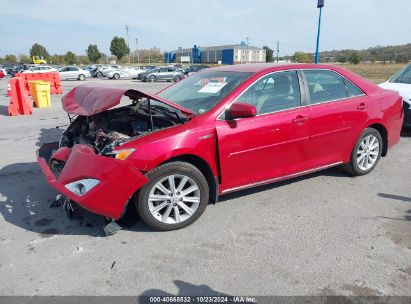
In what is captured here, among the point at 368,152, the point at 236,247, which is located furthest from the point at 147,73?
the point at 236,247

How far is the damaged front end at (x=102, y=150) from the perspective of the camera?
3.08 m

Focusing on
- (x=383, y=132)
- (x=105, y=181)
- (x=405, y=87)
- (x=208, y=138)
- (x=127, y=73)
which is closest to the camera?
(x=105, y=181)

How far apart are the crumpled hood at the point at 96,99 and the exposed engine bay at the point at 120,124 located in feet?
0.54

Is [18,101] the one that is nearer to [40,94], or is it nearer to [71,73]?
[40,94]

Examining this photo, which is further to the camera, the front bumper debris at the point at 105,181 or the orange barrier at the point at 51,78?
the orange barrier at the point at 51,78

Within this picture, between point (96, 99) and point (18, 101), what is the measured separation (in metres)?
8.95

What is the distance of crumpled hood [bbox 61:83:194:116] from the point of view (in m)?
3.48

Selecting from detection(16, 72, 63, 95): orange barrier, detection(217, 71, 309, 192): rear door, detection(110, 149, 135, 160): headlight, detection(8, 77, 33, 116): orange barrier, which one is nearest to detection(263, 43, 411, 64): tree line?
detection(16, 72, 63, 95): orange barrier

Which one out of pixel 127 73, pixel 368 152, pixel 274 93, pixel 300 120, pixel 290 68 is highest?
pixel 290 68

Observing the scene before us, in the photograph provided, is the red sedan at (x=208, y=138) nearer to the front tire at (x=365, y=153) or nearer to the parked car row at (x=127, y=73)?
the front tire at (x=365, y=153)

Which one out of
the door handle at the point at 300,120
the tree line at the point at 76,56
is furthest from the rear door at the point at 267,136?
the tree line at the point at 76,56

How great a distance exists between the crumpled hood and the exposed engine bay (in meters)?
0.16

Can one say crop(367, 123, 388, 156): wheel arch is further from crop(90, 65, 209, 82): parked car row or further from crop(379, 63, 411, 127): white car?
crop(90, 65, 209, 82): parked car row

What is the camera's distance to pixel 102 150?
335 cm
